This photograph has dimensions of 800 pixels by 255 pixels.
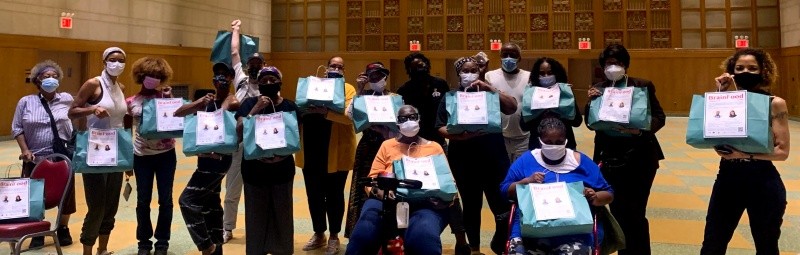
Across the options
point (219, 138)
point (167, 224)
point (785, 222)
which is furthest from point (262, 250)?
point (785, 222)

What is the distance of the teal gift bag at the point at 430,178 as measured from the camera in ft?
12.1

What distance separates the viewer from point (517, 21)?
20.3 m

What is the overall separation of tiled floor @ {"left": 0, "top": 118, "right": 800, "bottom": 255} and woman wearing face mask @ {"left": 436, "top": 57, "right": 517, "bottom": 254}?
535mm

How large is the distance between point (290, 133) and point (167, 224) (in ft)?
5.54

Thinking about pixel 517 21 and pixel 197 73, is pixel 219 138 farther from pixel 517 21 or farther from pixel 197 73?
pixel 517 21

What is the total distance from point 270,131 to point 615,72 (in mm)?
2519

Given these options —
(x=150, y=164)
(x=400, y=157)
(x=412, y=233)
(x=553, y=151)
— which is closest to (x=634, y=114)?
(x=553, y=151)

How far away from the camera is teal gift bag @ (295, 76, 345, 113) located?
4.72 metres

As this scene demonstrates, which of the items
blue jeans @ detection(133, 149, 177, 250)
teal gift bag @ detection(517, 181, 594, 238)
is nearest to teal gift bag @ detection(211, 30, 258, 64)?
blue jeans @ detection(133, 149, 177, 250)

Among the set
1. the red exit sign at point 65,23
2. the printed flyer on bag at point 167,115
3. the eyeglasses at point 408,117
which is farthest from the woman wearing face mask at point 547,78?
the red exit sign at point 65,23

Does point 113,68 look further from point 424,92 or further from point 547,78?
point 547,78

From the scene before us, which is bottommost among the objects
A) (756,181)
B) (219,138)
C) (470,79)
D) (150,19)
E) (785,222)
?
(785,222)

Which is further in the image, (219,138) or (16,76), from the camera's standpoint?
(16,76)

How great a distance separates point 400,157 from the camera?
158 inches
